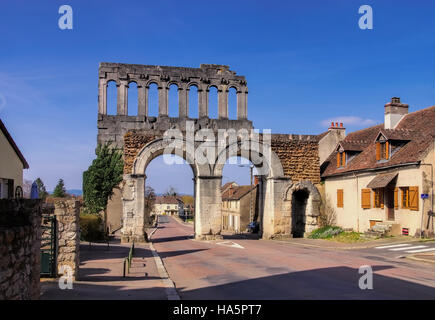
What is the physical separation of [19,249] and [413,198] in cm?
1808

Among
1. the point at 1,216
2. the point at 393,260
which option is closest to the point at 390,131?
the point at 393,260

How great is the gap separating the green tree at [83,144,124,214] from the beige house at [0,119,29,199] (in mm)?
10683

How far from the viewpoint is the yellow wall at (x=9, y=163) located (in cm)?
1633

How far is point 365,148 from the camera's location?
26.7m

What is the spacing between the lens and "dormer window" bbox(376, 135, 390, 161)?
74.2 feet

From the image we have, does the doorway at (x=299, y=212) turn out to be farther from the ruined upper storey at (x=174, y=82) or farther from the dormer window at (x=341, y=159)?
the ruined upper storey at (x=174, y=82)

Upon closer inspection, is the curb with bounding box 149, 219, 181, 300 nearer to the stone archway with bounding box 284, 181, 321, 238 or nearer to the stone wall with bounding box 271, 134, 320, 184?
the stone archway with bounding box 284, 181, 321, 238

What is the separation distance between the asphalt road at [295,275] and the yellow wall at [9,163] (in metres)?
6.83

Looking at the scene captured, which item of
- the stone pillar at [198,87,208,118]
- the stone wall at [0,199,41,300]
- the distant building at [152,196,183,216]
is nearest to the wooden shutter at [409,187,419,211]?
the stone wall at [0,199,41,300]

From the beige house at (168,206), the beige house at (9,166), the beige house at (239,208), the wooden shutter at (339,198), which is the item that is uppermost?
the beige house at (9,166)

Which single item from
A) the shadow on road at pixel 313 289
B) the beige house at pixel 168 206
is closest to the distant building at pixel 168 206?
the beige house at pixel 168 206
